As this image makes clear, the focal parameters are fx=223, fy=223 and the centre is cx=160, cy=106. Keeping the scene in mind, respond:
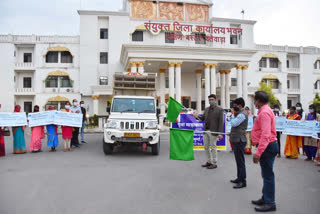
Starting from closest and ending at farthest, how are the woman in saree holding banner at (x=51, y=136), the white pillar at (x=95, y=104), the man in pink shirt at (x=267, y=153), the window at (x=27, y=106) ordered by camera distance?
the man in pink shirt at (x=267, y=153), the woman in saree holding banner at (x=51, y=136), the white pillar at (x=95, y=104), the window at (x=27, y=106)

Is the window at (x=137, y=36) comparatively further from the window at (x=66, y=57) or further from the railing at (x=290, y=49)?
the railing at (x=290, y=49)

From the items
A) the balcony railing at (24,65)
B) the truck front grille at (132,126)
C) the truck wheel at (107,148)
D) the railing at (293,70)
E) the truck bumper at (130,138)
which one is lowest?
the truck wheel at (107,148)

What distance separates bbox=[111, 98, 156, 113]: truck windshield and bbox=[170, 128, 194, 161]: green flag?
3.55 meters

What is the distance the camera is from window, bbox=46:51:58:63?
3219 centimetres

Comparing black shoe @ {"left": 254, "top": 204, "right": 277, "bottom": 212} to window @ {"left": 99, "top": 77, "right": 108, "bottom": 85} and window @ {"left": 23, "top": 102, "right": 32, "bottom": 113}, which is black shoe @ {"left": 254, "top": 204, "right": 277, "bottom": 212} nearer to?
window @ {"left": 99, "top": 77, "right": 108, "bottom": 85}

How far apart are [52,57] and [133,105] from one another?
2856 centimetres

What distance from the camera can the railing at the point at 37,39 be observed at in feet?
104

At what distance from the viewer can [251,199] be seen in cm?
417

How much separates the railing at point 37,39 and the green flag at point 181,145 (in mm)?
30459

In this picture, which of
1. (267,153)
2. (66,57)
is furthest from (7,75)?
(267,153)

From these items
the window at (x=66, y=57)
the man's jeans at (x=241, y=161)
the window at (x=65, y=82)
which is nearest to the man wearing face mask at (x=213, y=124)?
the man's jeans at (x=241, y=161)

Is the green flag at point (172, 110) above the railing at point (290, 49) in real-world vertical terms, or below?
below

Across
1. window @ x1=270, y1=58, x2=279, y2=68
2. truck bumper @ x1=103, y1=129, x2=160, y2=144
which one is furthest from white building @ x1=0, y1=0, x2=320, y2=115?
truck bumper @ x1=103, y1=129, x2=160, y2=144

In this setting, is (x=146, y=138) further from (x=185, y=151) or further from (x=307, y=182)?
(x=307, y=182)
